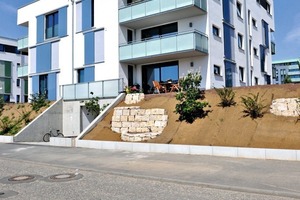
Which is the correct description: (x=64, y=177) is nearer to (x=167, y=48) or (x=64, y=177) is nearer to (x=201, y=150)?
(x=201, y=150)

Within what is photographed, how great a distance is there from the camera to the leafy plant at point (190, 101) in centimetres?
1505

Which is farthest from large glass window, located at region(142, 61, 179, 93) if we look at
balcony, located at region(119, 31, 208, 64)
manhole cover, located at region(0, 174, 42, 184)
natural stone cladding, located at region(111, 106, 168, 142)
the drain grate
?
the drain grate

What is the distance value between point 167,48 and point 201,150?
401 inches

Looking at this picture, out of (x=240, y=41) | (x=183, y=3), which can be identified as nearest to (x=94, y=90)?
(x=183, y=3)

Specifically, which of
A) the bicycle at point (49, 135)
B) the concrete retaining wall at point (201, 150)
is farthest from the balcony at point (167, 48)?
the concrete retaining wall at point (201, 150)

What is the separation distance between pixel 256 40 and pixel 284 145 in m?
21.9

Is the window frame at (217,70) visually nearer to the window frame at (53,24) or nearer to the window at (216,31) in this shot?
the window at (216,31)

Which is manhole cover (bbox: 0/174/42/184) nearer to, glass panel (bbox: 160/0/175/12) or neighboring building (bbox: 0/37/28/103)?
glass panel (bbox: 160/0/175/12)

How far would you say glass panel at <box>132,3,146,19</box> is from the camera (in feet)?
72.7

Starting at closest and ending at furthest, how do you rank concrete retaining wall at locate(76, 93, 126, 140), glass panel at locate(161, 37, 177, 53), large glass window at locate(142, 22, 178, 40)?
1. concrete retaining wall at locate(76, 93, 126, 140)
2. glass panel at locate(161, 37, 177, 53)
3. large glass window at locate(142, 22, 178, 40)

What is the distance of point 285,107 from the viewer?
13148mm

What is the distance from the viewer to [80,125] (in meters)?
22.7

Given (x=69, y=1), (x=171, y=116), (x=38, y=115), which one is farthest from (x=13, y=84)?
(x=171, y=116)

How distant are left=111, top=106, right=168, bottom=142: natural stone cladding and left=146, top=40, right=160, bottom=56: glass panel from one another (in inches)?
220
